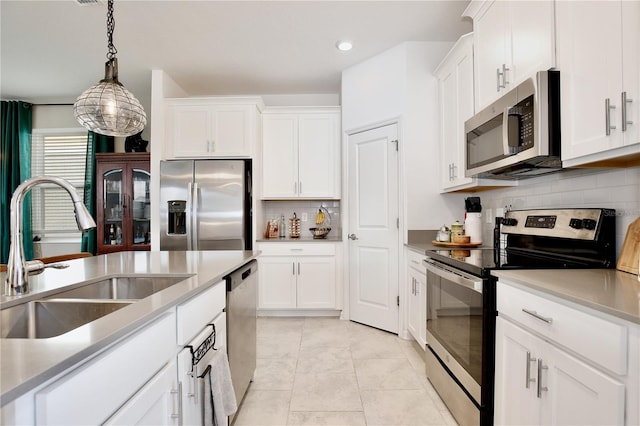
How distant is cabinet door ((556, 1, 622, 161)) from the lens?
1.21 meters

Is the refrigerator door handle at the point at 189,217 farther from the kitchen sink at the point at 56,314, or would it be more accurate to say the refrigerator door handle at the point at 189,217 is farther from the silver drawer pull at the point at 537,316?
the silver drawer pull at the point at 537,316

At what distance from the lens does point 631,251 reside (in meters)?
1.38

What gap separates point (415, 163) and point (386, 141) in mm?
388

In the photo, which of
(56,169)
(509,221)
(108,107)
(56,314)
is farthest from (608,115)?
(56,169)

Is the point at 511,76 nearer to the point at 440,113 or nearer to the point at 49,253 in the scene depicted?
the point at 440,113

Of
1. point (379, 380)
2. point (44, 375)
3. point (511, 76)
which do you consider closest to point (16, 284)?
point (44, 375)

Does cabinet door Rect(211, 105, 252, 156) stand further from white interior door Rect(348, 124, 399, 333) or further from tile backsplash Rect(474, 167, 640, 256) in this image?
tile backsplash Rect(474, 167, 640, 256)

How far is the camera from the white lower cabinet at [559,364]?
89cm

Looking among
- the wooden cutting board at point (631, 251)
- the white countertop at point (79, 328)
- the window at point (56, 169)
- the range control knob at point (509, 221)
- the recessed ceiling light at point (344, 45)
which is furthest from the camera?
the window at point (56, 169)

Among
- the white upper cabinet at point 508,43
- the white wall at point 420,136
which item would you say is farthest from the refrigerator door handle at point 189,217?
the white upper cabinet at point 508,43

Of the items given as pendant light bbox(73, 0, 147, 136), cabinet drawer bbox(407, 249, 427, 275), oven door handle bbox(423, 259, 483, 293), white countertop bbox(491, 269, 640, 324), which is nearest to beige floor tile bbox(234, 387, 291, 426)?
oven door handle bbox(423, 259, 483, 293)

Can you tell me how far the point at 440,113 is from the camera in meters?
3.01

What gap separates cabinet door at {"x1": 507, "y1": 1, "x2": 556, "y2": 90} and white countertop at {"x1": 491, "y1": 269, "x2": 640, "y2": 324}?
0.94m

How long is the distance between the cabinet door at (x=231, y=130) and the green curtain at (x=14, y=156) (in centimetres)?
292
